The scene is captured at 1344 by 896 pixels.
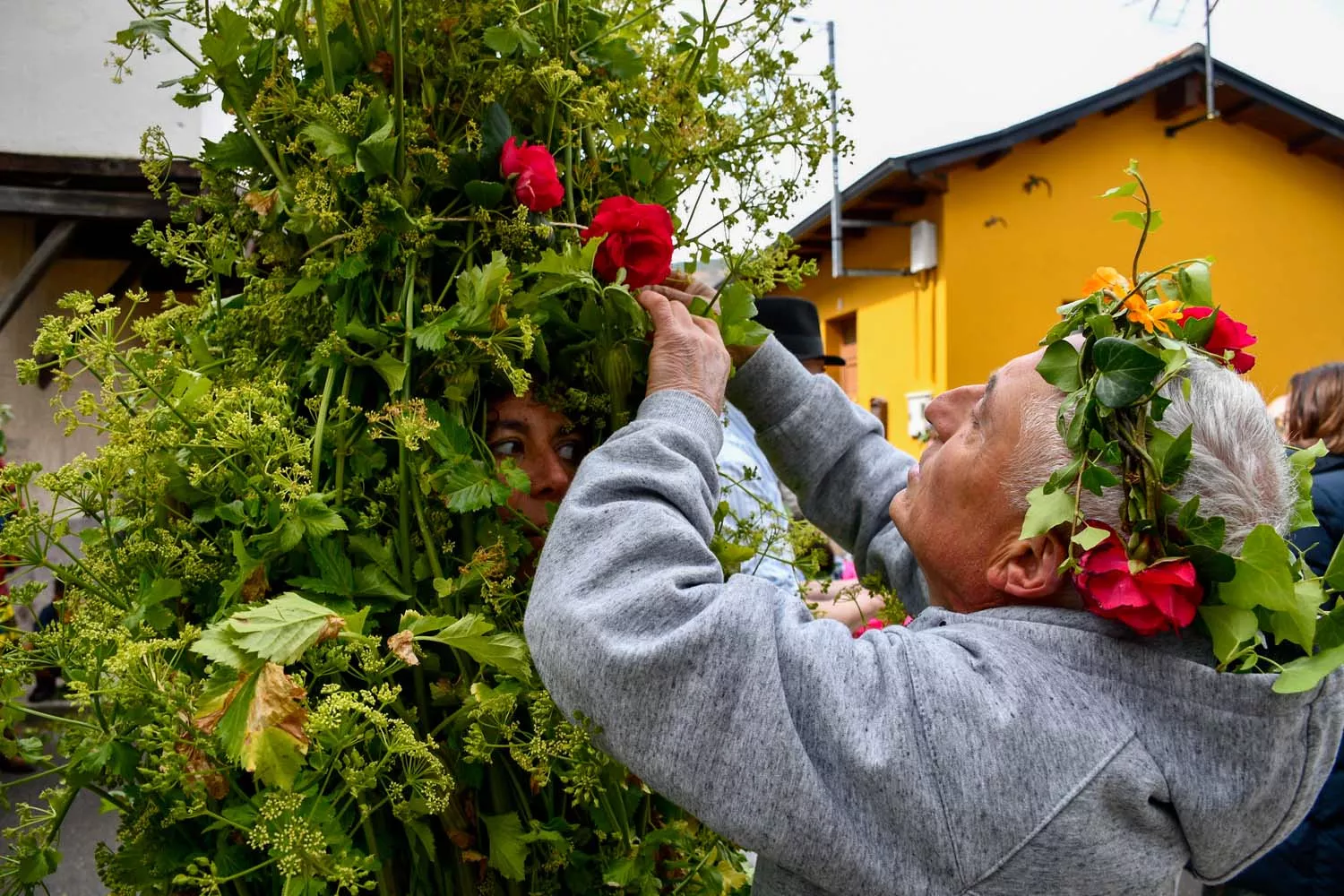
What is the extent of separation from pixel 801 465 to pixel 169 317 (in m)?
1.05

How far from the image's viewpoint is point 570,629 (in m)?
1.02

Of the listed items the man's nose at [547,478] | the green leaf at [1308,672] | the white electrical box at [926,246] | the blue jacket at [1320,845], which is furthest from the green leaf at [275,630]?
the white electrical box at [926,246]

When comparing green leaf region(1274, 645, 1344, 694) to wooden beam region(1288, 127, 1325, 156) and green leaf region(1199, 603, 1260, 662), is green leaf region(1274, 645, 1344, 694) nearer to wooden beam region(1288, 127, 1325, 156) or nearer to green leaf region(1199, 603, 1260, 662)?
green leaf region(1199, 603, 1260, 662)

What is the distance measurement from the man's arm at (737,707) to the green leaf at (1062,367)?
36 cm

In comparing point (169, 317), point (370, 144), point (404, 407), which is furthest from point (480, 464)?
point (169, 317)

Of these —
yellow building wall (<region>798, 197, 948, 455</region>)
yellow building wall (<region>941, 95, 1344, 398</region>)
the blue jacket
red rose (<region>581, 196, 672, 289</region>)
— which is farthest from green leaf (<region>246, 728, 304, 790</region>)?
yellow building wall (<region>941, 95, 1344, 398</region>)

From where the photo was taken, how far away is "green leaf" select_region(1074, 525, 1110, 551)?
1.03m

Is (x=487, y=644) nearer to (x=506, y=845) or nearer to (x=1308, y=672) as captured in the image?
(x=506, y=845)

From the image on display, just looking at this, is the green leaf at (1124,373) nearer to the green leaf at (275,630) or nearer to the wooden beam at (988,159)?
the green leaf at (275,630)

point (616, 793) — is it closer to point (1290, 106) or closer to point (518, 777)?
point (518, 777)

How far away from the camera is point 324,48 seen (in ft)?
3.73

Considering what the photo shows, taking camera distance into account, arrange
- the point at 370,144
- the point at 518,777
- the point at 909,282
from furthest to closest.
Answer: the point at 909,282
the point at 518,777
the point at 370,144

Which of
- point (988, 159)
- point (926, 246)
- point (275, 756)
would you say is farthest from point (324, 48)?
point (988, 159)

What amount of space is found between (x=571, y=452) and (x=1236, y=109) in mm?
11457
